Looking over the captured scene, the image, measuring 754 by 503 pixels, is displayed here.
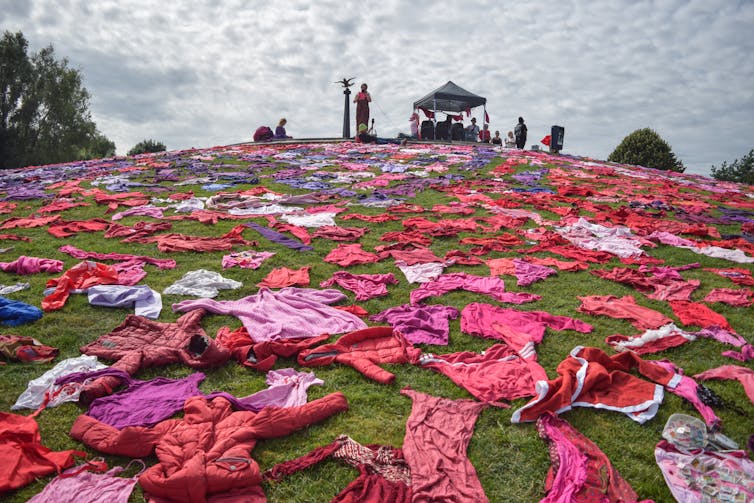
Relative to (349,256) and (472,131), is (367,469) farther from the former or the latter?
(472,131)

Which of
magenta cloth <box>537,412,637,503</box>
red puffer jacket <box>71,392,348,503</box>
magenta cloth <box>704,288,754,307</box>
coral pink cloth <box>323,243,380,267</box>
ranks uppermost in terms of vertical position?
coral pink cloth <box>323,243,380,267</box>

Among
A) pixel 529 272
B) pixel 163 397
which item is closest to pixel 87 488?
pixel 163 397

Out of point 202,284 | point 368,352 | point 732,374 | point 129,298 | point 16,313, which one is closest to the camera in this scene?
point 732,374

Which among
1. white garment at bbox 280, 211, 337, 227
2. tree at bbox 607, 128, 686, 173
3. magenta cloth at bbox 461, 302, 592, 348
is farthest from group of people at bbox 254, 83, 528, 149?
magenta cloth at bbox 461, 302, 592, 348

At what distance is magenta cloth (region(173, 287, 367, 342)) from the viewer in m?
5.38

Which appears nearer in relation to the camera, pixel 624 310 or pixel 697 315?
pixel 697 315

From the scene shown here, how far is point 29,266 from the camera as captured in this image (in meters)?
7.08

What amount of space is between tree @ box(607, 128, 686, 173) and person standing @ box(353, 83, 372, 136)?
1939 cm

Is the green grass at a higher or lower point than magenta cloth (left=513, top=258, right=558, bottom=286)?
lower

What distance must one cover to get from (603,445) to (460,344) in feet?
6.46

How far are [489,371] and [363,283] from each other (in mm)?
2880

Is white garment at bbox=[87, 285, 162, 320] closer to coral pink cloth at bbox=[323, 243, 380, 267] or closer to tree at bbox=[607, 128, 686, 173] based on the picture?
coral pink cloth at bbox=[323, 243, 380, 267]

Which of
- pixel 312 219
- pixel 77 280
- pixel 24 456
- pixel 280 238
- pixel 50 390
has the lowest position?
pixel 24 456

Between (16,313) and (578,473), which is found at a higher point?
(16,313)
